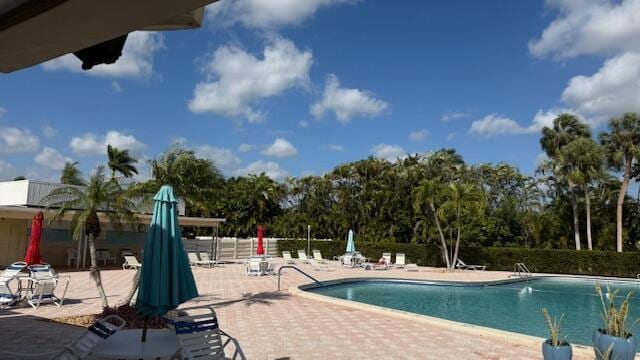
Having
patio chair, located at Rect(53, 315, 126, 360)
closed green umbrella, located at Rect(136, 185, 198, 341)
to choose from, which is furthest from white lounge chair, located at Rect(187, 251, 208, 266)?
patio chair, located at Rect(53, 315, 126, 360)

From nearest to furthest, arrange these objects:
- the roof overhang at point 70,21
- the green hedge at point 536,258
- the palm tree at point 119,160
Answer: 1. the roof overhang at point 70,21
2. the green hedge at point 536,258
3. the palm tree at point 119,160

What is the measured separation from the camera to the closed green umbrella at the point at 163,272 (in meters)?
5.82

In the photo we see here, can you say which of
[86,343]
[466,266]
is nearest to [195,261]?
[466,266]

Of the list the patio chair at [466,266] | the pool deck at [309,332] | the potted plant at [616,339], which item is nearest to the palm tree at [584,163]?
the patio chair at [466,266]

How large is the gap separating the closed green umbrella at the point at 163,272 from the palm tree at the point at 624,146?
2771 centimetres

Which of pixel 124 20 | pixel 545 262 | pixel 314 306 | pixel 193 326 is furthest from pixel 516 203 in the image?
pixel 124 20

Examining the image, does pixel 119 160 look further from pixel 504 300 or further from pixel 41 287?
pixel 504 300

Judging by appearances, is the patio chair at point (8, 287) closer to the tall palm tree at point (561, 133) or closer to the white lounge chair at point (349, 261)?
the white lounge chair at point (349, 261)

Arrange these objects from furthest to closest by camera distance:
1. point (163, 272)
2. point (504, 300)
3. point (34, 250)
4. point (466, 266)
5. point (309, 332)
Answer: point (466, 266), point (504, 300), point (34, 250), point (309, 332), point (163, 272)

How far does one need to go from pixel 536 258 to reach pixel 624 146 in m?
9.40

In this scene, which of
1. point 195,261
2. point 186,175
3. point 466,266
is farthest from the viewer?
point 466,266

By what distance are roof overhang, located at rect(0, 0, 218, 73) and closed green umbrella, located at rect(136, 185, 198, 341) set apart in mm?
3702

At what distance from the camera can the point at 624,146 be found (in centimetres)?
2770

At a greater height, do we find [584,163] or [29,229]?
[584,163]
